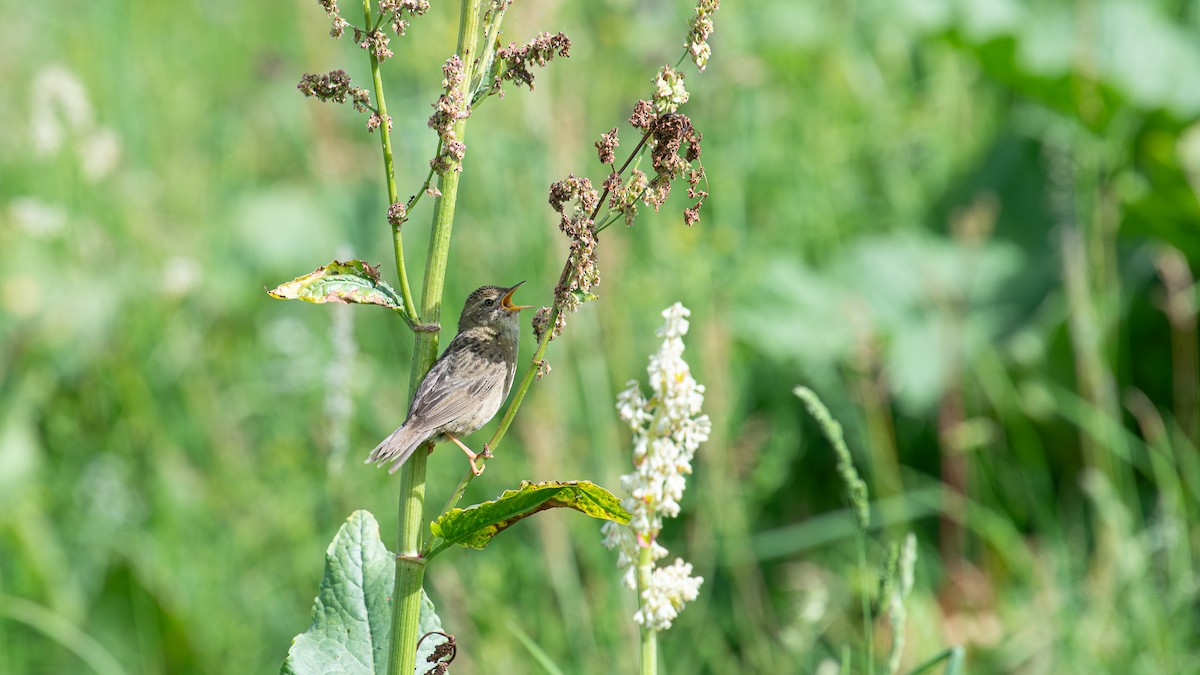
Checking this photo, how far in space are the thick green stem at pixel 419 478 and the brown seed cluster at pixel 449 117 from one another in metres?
0.03

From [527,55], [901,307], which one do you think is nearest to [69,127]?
[901,307]

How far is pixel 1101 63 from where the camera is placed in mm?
4824

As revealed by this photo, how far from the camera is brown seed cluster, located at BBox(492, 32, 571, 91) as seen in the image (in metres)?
1.36

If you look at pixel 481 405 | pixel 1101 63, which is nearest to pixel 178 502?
pixel 481 405

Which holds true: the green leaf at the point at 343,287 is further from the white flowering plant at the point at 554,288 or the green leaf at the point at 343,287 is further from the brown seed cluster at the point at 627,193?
the brown seed cluster at the point at 627,193

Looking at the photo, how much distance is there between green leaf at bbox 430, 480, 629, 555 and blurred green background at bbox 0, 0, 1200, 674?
1.16 m

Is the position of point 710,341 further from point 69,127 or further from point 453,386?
point 69,127

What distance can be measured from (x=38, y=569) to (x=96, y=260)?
140cm

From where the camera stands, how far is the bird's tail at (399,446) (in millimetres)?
1438

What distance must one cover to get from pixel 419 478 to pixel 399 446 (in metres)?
0.24

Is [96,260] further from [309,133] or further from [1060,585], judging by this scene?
[1060,585]

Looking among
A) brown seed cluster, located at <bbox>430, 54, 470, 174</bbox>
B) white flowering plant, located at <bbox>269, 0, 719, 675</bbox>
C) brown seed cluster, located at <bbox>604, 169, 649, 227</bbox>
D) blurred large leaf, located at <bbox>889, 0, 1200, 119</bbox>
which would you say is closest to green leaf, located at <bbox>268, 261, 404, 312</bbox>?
white flowering plant, located at <bbox>269, 0, 719, 675</bbox>

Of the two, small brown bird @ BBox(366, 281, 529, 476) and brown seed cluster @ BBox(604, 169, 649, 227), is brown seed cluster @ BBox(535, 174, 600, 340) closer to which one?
brown seed cluster @ BBox(604, 169, 649, 227)

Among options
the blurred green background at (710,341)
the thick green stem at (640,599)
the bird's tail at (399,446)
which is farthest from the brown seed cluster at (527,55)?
the blurred green background at (710,341)
